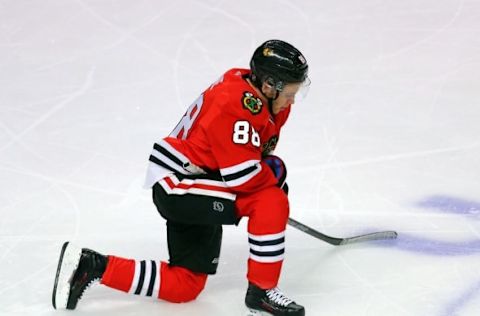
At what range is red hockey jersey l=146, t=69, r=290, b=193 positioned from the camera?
233 centimetres

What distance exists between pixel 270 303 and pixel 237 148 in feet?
1.45

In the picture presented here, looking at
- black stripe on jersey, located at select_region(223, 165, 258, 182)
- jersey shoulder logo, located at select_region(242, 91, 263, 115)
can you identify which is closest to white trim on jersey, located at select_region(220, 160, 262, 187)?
black stripe on jersey, located at select_region(223, 165, 258, 182)

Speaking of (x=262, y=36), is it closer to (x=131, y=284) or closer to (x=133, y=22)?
(x=133, y=22)

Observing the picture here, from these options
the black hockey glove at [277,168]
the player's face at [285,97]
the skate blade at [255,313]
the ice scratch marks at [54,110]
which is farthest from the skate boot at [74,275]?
the ice scratch marks at [54,110]

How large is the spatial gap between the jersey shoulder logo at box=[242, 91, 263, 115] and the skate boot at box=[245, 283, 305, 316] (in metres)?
0.48

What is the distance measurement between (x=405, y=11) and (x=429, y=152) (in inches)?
52.0

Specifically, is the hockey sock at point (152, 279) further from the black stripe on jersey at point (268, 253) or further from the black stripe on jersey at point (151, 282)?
the black stripe on jersey at point (268, 253)

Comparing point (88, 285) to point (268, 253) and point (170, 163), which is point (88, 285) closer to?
point (170, 163)

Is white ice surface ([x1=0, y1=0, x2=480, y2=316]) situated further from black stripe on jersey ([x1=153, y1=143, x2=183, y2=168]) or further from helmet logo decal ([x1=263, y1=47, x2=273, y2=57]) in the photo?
helmet logo decal ([x1=263, y1=47, x2=273, y2=57])

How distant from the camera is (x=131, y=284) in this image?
252 centimetres

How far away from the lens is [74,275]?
2.50 m

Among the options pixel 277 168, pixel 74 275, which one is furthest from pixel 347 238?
pixel 74 275

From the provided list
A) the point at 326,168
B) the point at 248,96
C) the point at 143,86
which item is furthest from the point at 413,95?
the point at 248,96

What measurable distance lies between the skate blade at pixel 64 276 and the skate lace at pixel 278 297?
0.55 metres
